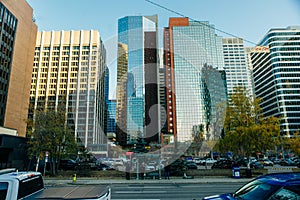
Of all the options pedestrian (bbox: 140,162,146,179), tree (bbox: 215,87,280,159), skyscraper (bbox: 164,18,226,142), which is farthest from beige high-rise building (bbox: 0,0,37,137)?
tree (bbox: 215,87,280,159)

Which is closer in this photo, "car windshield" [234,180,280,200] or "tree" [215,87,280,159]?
"car windshield" [234,180,280,200]

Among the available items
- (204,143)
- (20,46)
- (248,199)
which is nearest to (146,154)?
(248,199)

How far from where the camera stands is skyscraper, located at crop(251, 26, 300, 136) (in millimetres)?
95062

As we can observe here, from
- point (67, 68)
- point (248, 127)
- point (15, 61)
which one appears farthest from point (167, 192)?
point (67, 68)

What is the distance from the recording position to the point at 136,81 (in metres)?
38.7

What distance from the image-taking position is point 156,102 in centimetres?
7756

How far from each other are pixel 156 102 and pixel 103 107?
21962 mm

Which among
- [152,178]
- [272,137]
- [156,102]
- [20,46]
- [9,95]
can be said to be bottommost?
[152,178]

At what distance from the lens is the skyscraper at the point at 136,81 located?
115ft

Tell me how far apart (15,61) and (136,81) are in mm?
29034

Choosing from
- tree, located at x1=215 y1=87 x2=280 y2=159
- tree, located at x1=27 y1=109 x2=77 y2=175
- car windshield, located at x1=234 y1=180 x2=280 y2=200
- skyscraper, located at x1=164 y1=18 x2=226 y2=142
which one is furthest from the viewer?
skyscraper, located at x1=164 y1=18 x2=226 y2=142

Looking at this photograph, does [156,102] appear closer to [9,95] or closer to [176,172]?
[9,95]

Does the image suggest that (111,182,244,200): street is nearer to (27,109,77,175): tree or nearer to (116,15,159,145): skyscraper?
(27,109,77,175): tree

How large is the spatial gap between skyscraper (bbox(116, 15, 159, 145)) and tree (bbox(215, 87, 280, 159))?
1445 centimetres
